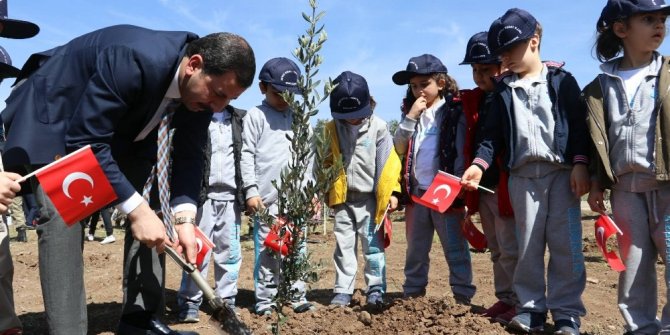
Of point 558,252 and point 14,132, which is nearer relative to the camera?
point 14,132

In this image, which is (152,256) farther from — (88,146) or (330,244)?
(330,244)

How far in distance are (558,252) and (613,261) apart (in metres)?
0.43

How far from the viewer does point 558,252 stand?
411 cm

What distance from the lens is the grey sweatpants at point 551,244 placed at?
4062mm

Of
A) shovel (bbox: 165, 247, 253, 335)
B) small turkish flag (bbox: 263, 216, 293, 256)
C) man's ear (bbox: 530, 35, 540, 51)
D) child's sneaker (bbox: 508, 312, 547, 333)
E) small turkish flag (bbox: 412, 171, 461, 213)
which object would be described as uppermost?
man's ear (bbox: 530, 35, 540, 51)

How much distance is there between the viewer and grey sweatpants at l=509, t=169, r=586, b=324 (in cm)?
406

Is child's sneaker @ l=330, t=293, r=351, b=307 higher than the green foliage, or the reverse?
the green foliage

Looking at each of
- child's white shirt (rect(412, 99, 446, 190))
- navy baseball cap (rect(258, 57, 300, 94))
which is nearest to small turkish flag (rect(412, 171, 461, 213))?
child's white shirt (rect(412, 99, 446, 190))

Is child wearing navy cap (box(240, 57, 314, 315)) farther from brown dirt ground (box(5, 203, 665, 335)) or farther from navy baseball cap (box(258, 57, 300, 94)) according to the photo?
brown dirt ground (box(5, 203, 665, 335))

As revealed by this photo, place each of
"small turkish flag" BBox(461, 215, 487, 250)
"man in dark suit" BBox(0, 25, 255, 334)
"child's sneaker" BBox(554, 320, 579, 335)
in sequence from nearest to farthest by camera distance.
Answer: "man in dark suit" BBox(0, 25, 255, 334)
"child's sneaker" BBox(554, 320, 579, 335)
"small turkish flag" BBox(461, 215, 487, 250)

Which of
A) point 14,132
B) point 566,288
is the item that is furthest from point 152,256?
point 566,288

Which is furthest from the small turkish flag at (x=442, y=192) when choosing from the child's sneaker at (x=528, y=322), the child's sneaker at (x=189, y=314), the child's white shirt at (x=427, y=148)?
the child's sneaker at (x=189, y=314)

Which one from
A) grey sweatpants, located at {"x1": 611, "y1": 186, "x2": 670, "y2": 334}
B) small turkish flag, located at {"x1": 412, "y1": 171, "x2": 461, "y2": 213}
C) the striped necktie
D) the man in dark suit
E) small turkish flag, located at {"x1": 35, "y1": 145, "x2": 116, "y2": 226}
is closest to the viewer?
small turkish flag, located at {"x1": 35, "y1": 145, "x2": 116, "y2": 226}

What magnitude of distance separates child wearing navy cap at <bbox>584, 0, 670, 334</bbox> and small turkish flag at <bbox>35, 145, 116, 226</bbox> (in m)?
2.80
